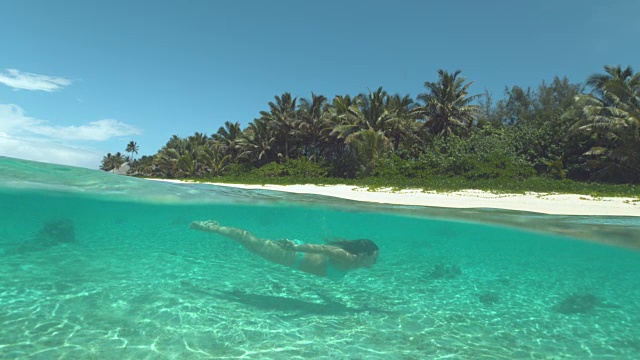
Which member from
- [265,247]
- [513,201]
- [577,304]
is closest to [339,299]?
[265,247]

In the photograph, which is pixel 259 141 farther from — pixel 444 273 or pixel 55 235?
pixel 444 273

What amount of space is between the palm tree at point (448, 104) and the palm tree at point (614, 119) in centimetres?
1031

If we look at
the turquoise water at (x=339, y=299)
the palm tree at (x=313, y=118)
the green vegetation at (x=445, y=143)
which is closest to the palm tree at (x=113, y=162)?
the green vegetation at (x=445, y=143)

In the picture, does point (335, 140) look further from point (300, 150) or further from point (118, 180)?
point (118, 180)

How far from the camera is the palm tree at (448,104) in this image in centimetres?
3847

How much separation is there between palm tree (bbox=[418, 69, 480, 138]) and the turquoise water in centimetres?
2400

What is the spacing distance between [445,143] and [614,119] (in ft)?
43.6

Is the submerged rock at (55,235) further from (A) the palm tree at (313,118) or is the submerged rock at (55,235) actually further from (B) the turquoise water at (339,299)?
(A) the palm tree at (313,118)

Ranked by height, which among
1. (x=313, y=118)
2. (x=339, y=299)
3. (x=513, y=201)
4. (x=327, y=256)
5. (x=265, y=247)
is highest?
(x=313, y=118)

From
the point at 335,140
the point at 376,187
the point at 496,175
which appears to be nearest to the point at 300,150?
the point at 335,140

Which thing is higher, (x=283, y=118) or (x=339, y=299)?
(x=283, y=118)

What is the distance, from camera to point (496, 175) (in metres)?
27.0

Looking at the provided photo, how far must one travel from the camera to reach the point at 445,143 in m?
36.0

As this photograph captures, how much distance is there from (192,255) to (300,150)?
36233 millimetres
